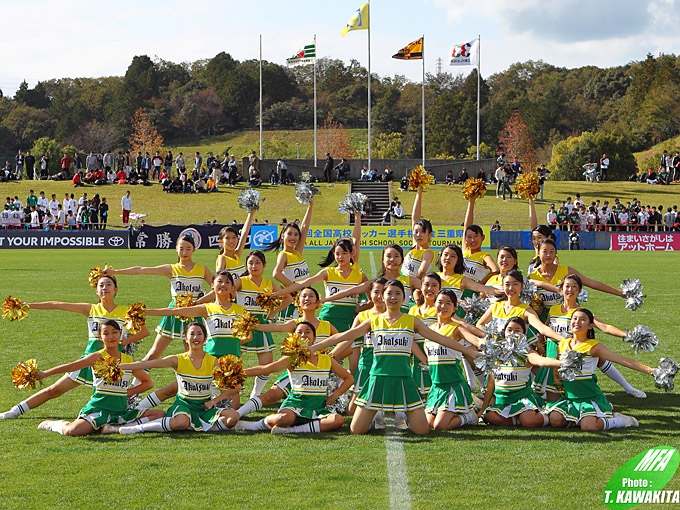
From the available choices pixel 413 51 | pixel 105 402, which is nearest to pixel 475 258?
pixel 105 402

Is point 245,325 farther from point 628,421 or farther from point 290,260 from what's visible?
point 628,421

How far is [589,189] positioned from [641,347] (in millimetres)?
39838

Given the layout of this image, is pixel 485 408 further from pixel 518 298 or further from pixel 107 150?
pixel 107 150

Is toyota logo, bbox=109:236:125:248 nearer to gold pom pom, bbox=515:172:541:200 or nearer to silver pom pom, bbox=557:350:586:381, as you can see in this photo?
gold pom pom, bbox=515:172:541:200

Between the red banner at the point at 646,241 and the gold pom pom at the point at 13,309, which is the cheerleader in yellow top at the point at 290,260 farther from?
the red banner at the point at 646,241

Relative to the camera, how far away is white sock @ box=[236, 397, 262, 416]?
6.81m

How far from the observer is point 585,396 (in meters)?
6.59

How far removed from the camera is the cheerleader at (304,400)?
21.0 ft

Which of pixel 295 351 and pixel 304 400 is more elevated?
pixel 295 351

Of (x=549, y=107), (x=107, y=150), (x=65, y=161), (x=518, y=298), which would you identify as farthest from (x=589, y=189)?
(x=107, y=150)

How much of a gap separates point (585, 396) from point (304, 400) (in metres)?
2.14

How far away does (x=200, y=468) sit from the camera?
5406 mm

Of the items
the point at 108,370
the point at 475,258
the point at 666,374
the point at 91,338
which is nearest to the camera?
the point at 666,374

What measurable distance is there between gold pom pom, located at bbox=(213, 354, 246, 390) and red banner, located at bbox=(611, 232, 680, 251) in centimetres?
2663
